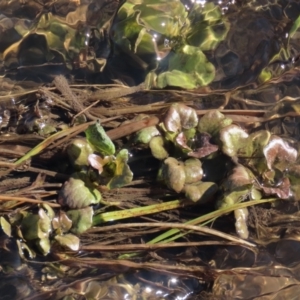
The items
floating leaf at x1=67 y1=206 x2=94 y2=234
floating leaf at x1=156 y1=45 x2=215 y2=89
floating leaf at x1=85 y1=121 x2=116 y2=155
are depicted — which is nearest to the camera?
floating leaf at x1=85 y1=121 x2=116 y2=155

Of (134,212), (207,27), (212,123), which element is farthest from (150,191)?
(207,27)

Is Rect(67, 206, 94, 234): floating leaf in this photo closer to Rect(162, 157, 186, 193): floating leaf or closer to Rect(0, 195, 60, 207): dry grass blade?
Rect(0, 195, 60, 207): dry grass blade

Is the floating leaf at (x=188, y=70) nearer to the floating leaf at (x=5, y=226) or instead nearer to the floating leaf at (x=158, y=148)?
the floating leaf at (x=158, y=148)

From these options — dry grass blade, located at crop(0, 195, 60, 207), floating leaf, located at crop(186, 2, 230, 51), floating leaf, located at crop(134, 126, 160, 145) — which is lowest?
dry grass blade, located at crop(0, 195, 60, 207)

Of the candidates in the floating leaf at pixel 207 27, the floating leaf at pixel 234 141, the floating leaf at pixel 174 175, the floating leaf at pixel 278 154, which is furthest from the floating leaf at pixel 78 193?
the floating leaf at pixel 207 27

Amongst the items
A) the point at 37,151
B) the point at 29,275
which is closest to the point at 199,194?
the point at 37,151

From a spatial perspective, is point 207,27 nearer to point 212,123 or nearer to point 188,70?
point 188,70

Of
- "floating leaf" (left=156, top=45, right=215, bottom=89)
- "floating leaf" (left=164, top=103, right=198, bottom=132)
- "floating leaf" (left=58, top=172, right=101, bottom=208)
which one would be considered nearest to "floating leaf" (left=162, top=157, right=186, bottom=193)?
"floating leaf" (left=164, top=103, right=198, bottom=132)
